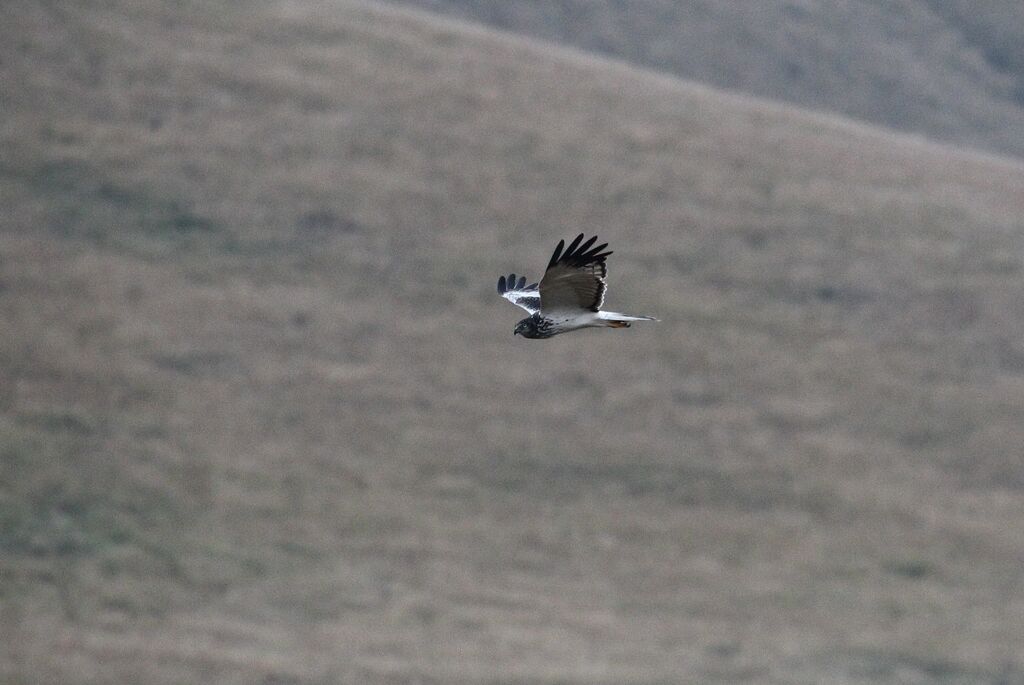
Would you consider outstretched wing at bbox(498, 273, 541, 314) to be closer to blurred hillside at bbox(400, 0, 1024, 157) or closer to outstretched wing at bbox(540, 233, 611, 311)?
outstretched wing at bbox(540, 233, 611, 311)

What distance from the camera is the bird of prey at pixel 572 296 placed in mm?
15227

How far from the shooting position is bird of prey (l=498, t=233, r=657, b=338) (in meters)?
15.2

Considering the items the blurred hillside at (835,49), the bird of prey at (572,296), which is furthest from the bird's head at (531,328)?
the blurred hillside at (835,49)

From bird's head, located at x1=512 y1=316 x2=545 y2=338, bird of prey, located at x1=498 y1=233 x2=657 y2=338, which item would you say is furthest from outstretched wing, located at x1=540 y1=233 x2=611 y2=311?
bird's head, located at x1=512 y1=316 x2=545 y2=338

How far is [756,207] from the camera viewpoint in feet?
223

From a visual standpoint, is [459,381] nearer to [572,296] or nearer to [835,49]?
[572,296]

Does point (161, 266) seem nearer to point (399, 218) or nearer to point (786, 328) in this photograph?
point (399, 218)

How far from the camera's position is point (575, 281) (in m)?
15.4

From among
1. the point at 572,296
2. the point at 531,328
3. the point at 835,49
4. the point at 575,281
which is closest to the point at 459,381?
the point at 531,328

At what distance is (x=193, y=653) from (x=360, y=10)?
47919mm

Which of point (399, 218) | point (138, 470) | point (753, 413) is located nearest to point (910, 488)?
point (753, 413)

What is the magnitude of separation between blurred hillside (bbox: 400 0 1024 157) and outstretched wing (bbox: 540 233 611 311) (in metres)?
99.8

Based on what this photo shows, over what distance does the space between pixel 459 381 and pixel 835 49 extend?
7908 cm

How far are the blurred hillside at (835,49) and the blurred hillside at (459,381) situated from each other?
39.7m
